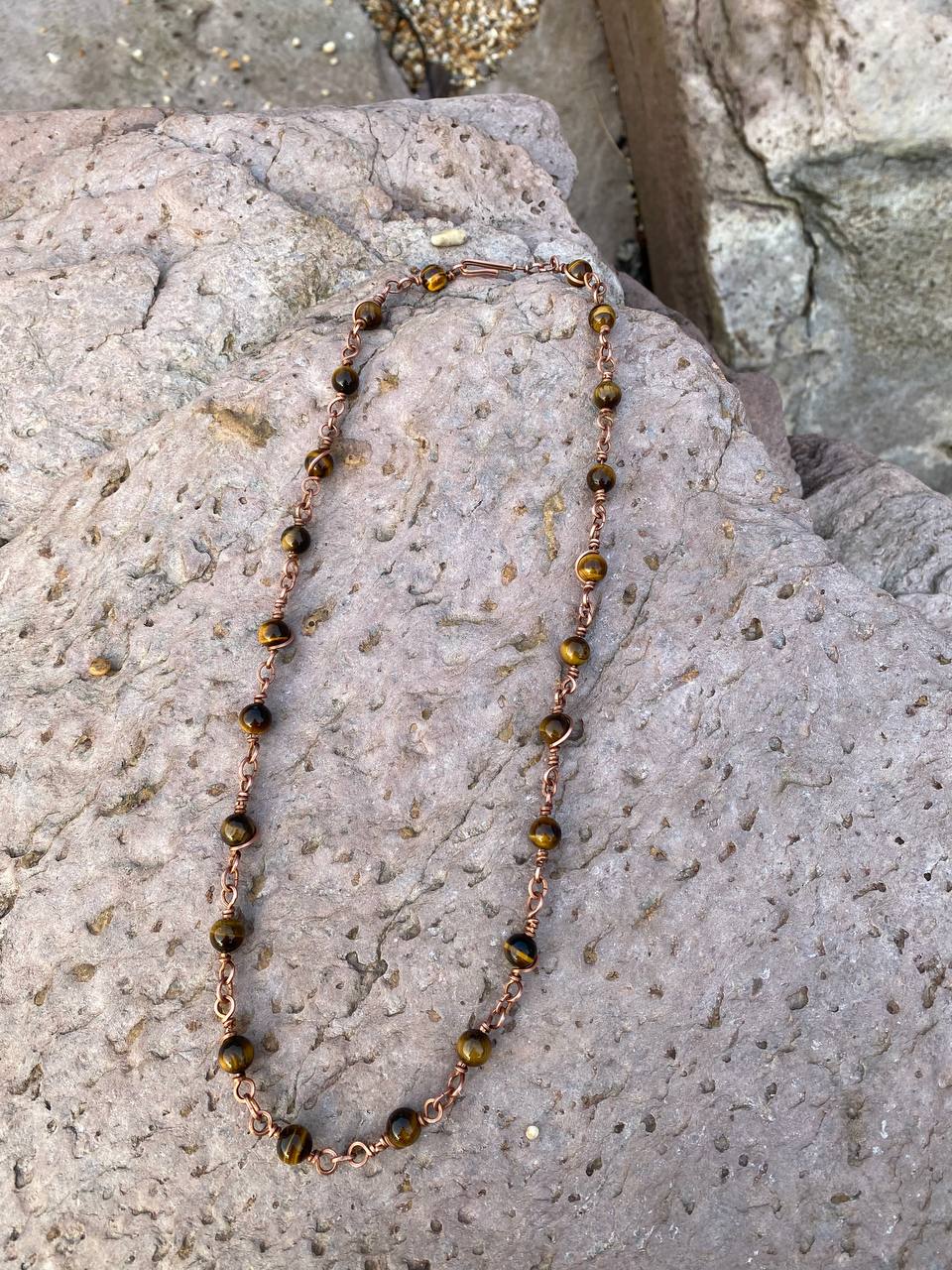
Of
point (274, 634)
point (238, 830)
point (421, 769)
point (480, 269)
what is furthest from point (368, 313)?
point (238, 830)

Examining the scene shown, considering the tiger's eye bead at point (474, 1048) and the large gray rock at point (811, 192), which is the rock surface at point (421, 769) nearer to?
the tiger's eye bead at point (474, 1048)

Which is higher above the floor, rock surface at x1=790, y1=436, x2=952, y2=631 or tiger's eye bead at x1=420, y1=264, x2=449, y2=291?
tiger's eye bead at x1=420, y1=264, x2=449, y2=291

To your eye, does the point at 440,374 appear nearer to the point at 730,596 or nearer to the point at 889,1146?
the point at 730,596

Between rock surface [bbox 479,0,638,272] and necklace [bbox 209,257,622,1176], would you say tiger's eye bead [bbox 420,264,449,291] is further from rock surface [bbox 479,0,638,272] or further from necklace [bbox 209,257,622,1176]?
rock surface [bbox 479,0,638,272]

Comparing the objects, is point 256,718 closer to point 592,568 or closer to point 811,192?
point 592,568

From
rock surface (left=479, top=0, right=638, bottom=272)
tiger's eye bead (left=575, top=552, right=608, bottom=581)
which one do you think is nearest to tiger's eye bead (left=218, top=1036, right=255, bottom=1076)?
tiger's eye bead (left=575, top=552, right=608, bottom=581)
